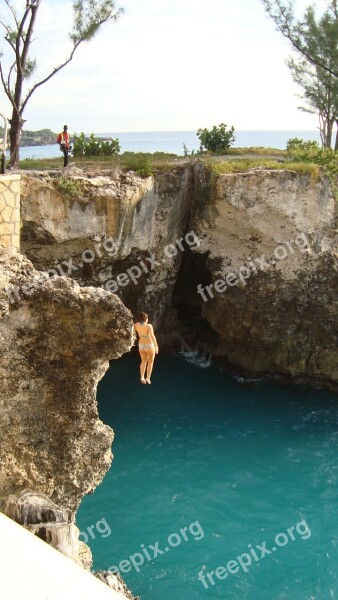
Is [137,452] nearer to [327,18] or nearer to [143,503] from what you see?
[143,503]

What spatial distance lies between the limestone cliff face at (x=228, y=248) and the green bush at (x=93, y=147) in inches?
188

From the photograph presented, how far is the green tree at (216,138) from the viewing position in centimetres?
2572

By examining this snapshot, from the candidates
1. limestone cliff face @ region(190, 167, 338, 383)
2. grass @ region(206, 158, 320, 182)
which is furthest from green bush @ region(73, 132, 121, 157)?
grass @ region(206, 158, 320, 182)

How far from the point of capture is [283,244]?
19.6m

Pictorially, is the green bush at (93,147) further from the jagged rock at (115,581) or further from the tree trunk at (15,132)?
the jagged rock at (115,581)

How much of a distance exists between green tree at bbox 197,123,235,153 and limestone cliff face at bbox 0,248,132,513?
55.5 feet

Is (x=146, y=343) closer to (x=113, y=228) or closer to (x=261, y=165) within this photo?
(x=113, y=228)

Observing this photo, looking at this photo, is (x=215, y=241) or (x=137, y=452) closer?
(x=137, y=452)

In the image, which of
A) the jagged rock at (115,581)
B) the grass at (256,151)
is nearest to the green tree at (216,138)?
the grass at (256,151)

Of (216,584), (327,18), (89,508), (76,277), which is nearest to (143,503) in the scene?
(89,508)

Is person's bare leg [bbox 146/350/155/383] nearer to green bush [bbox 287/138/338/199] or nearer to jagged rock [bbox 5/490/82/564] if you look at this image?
jagged rock [bbox 5/490/82/564]

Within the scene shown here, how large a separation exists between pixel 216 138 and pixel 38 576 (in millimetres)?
24186

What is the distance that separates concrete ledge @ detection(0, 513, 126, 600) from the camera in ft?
10.4

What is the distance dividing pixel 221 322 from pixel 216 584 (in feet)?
34.8
